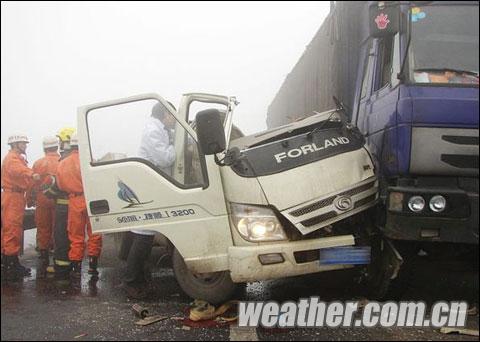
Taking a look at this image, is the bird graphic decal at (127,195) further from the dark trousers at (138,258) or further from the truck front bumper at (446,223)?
the truck front bumper at (446,223)

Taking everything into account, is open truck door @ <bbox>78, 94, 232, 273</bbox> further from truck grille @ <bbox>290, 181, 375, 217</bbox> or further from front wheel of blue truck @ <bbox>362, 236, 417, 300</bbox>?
front wheel of blue truck @ <bbox>362, 236, 417, 300</bbox>

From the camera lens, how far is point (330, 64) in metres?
5.92

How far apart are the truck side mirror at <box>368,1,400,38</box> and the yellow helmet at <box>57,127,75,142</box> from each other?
3.43 m

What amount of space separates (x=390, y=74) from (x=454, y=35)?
0.57m

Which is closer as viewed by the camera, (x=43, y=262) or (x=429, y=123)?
(x=429, y=123)

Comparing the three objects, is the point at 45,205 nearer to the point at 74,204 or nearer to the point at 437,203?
the point at 74,204

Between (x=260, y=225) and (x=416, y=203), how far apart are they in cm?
114

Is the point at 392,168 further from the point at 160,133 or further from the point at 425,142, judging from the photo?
the point at 160,133

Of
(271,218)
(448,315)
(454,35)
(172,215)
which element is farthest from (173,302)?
(454,35)

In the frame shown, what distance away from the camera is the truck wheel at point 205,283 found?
12.5 ft

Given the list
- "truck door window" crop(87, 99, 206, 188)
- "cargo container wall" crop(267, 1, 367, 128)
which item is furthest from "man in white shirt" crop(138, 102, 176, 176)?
"cargo container wall" crop(267, 1, 367, 128)

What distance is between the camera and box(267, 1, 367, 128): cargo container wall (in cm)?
489

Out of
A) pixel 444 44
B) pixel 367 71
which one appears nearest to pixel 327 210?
pixel 444 44

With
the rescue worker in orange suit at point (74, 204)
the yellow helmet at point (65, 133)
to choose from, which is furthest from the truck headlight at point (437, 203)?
the yellow helmet at point (65, 133)
